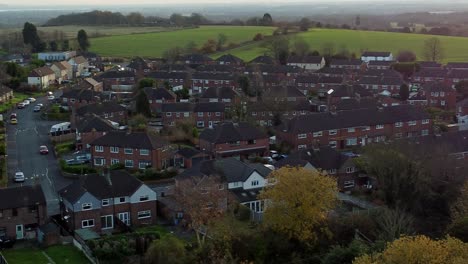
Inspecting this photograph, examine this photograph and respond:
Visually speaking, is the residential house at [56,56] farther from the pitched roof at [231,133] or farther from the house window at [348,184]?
the house window at [348,184]

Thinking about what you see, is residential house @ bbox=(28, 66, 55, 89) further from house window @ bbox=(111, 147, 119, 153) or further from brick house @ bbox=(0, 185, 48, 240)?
brick house @ bbox=(0, 185, 48, 240)

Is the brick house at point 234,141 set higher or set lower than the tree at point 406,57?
lower

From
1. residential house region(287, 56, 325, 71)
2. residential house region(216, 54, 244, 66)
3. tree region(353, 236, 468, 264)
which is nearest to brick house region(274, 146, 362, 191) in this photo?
tree region(353, 236, 468, 264)

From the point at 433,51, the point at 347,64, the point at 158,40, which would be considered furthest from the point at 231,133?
the point at 158,40

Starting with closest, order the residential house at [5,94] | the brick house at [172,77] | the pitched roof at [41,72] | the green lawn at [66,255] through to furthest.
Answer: the green lawn at [66,255], the residential house at [5,94], the brick house at [172,77], the pitched roof at [41,72]

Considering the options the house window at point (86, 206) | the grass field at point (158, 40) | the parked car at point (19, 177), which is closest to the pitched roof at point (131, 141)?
the parked car at point (19, 177)

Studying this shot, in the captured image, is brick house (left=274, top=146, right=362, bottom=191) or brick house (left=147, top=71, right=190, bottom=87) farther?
brick house (left=147, top=71, right=190, bottom=87)

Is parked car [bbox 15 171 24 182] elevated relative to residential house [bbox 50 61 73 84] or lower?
lower
